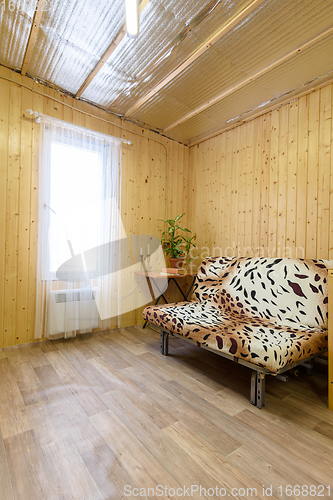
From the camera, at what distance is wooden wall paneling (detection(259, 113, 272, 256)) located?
2.98m

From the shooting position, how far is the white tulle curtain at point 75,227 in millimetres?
2701

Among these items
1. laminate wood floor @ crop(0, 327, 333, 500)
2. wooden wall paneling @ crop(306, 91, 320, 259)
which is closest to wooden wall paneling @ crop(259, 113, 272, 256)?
wooden wall paneling @ crop(306, 91, 320, 259)

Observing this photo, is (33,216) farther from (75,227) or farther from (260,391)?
(260,391)

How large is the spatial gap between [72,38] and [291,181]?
242cm

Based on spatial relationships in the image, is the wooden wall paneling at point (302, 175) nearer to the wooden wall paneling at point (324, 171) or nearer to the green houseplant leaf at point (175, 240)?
the wooden wall paneling at point (324, 171)

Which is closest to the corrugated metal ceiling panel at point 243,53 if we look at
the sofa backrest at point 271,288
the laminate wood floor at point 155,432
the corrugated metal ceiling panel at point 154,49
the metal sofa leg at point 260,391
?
the corrugated metal ceiling panel at point 154,49

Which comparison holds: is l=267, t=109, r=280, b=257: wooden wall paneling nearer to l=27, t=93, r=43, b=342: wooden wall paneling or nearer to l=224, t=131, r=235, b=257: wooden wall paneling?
l=224, t=131, r=235, b=257: wooden wall paneling

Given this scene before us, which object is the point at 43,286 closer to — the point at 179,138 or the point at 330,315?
the point at 330,315

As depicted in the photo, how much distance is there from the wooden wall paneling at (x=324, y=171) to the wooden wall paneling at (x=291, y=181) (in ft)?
0.82

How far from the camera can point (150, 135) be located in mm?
3664

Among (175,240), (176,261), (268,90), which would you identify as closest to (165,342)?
(176,261)

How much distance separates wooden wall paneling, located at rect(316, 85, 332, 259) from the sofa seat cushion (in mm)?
896

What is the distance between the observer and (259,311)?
242cm

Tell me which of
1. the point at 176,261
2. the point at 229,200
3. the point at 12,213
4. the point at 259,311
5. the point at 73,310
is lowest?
the point at 73,310
